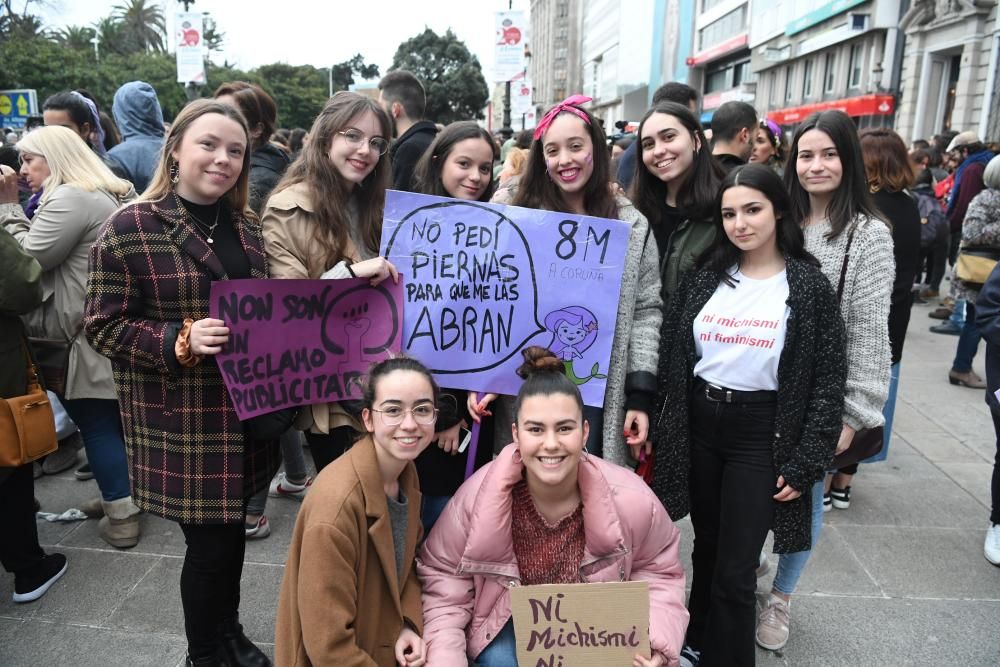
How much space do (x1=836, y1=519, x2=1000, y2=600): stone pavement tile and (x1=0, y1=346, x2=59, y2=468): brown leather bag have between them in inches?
151

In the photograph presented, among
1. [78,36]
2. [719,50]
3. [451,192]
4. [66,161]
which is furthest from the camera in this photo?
[78,36]

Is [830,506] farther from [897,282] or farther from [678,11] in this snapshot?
[678,11]

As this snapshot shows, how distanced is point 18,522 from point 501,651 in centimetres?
227

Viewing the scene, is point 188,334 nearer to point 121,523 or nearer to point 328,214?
point 328,214

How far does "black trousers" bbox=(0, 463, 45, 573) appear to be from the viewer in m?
2.99

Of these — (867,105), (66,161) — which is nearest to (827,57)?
(867,105)

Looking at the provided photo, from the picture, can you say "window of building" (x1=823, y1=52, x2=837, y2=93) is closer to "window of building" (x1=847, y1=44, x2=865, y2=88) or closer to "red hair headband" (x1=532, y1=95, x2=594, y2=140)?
"window of building" (x1=847, y1=44, x2=865, y2=88)

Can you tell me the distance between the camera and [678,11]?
50812mm

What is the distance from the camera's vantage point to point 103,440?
3.46 metres

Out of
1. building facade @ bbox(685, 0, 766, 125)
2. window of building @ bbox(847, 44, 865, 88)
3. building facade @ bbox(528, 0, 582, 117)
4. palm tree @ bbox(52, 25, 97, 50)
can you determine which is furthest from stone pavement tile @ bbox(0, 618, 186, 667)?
building facade @ bbox(528, 0, 582, 117)

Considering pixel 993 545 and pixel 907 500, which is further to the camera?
pixel 907 500

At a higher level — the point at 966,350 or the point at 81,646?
the point at 966,350

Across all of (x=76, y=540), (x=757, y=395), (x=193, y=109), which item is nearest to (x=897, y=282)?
(x=757, y=395)

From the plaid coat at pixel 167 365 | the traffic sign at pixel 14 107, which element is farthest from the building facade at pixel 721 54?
the plaid coat at pixel 167 365
